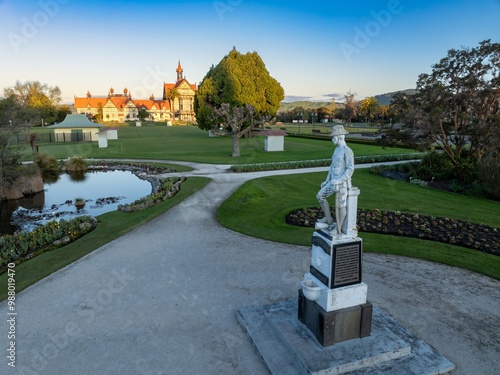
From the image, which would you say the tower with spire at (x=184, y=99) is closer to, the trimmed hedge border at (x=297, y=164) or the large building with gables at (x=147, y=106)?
the large building with gables at (x=147, y=106)

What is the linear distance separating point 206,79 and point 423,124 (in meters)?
32.7

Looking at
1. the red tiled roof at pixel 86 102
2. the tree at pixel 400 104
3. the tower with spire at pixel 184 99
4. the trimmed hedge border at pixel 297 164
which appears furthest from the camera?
the red tiled roof at pixel 86 102

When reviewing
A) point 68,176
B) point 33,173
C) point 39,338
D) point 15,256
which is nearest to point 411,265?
point 39,338

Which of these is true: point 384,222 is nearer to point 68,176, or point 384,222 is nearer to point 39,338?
point 39,338

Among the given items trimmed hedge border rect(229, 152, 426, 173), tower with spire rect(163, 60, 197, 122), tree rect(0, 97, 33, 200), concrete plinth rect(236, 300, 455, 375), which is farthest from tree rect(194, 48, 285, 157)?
tower with spire rect(163, 60, 197, 122)

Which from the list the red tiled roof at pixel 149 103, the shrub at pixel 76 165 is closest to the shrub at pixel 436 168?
the shrub at pixel 76 165

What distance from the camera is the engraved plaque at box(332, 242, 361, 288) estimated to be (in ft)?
19.2

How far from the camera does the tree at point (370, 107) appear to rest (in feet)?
315

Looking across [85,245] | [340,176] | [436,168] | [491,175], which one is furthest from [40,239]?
[436,168]

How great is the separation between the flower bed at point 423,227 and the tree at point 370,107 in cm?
8790

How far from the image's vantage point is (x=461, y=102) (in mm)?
19688

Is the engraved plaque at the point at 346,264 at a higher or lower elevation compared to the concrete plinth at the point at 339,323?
higher

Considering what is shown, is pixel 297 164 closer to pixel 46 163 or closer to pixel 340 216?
pixel 340 216

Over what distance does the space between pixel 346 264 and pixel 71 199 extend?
17117 mm
